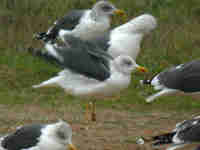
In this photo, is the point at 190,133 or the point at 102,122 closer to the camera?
the point at 190,133

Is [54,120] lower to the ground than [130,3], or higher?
lower

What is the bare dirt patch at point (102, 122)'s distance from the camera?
6.60 meters

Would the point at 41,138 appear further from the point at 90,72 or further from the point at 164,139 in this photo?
the point at 90,72

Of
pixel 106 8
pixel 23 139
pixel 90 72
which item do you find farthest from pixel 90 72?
pixel 106 8

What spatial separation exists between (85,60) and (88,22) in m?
1.70

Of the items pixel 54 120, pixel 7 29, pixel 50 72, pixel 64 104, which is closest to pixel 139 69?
pixel 54 120

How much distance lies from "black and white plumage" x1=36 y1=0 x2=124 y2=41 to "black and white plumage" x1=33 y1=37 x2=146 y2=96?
137 centimetres

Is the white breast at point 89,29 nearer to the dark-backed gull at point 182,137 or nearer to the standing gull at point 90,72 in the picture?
the standing gull at point 90,72

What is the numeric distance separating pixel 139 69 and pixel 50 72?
299 centimetres

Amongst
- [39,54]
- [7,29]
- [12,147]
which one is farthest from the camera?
[7,29]

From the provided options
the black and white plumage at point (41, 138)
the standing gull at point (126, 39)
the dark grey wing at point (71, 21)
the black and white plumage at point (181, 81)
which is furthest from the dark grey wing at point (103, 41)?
the black and white plumage at point (41, 138)

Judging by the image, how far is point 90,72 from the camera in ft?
23.9

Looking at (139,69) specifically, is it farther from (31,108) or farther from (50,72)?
(50,72)

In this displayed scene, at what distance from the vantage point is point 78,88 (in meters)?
7.33
